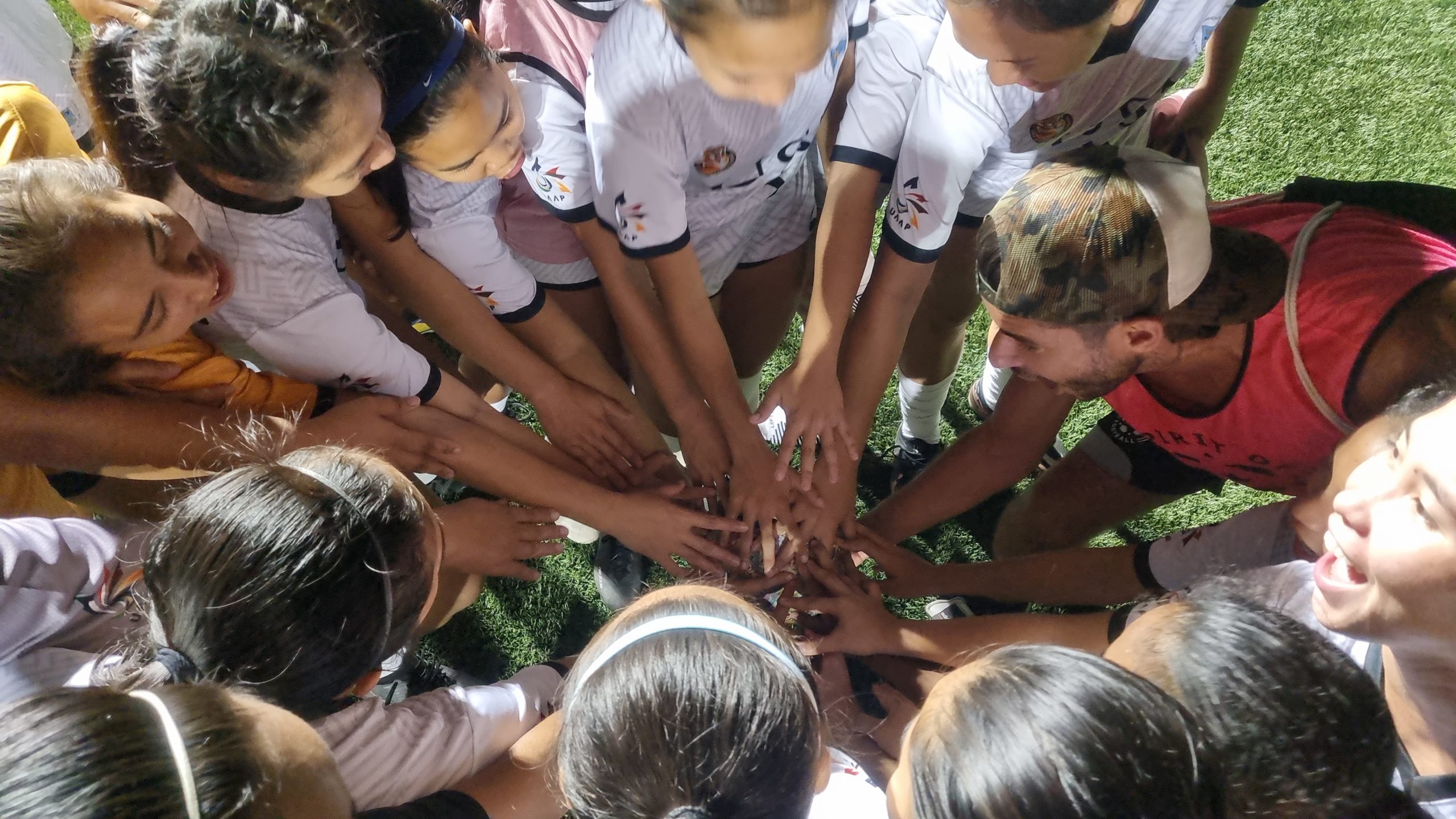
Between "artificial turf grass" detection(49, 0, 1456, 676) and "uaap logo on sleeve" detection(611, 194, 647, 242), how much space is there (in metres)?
1.00

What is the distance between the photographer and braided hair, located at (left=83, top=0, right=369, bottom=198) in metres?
1.01

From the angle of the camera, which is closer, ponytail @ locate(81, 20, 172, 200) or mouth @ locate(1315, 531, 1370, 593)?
mouth @ locate(1315, 531, 1370, 593)

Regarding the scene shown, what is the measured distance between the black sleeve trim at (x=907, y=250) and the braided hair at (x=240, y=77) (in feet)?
3.11

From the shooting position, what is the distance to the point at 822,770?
1.02 m

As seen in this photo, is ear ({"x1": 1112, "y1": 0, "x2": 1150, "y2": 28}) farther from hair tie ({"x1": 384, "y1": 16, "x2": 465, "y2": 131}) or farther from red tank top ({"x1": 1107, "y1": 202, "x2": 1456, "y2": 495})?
hair tie ({"x1": 384, "y1": 16, "x2": 465, "y2": 131})

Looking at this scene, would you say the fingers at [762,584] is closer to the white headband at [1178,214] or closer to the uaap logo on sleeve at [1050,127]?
the white headband at [1178,214]

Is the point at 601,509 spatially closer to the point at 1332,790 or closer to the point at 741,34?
the point at 741,34

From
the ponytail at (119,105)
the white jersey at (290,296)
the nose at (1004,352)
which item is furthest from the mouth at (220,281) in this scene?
the nose at (1004,352)

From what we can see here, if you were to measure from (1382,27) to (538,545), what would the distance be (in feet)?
11.0

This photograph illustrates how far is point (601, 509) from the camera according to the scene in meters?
1.70

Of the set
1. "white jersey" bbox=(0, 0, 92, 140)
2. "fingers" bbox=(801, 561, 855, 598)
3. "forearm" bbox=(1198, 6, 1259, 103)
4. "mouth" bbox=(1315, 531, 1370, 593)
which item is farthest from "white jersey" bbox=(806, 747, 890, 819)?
"white jersey" bbox=(0, 0, 92, 140)

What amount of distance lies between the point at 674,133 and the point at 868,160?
400 mm

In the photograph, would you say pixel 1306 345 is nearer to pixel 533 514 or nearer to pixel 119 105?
pixel 533 514

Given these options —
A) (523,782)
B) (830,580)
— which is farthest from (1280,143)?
(523,782)
